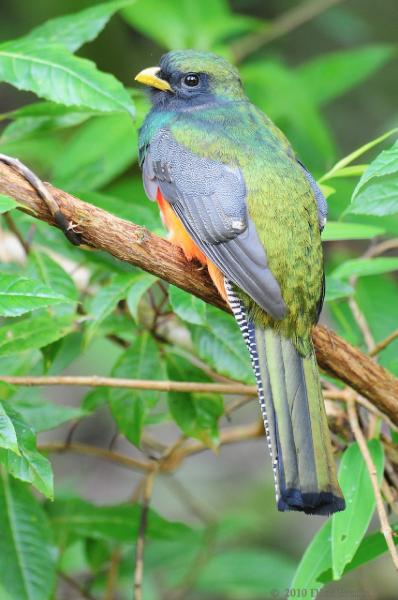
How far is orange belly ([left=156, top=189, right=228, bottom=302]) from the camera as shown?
2766 millimetres

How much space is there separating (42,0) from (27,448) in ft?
11.9

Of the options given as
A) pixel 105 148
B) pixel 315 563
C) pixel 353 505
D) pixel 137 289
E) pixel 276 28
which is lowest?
pixel 315 563

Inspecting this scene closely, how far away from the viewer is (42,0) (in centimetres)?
542

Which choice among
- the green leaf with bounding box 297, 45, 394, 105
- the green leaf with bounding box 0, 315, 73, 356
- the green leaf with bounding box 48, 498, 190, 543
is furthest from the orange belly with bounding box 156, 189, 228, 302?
the green leaf with bounding box 297, 45, 394, 105

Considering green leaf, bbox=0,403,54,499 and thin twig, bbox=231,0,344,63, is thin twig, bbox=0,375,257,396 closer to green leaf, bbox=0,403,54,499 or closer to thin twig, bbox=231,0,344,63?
green leaf, bbox=0,403,54,499

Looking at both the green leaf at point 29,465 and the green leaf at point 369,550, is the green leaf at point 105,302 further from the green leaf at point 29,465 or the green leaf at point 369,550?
the green leaf at point 369,550

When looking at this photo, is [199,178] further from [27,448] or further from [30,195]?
[27,448]

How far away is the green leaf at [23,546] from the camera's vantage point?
283cm

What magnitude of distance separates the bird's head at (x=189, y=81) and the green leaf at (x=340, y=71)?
48.1 inches

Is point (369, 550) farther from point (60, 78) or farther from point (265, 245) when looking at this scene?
point (60, 78)

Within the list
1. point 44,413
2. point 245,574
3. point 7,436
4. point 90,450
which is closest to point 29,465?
point 7,436

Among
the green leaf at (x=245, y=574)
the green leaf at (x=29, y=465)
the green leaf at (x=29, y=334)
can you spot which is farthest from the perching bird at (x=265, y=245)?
the green leaf at (x=245, y=574)

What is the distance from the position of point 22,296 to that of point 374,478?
1.08 metres

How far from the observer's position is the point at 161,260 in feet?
8.16
